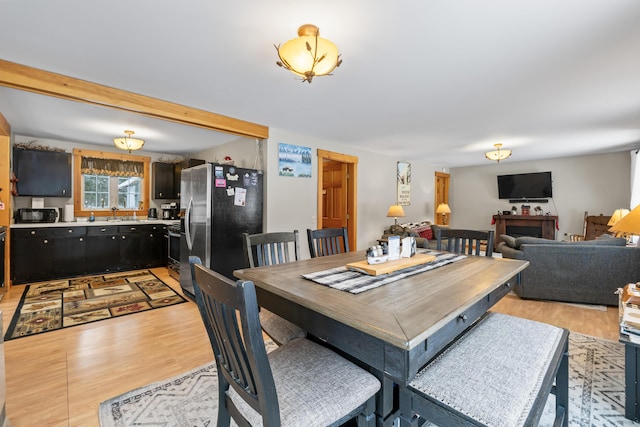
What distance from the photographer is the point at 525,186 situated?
7.04 metres

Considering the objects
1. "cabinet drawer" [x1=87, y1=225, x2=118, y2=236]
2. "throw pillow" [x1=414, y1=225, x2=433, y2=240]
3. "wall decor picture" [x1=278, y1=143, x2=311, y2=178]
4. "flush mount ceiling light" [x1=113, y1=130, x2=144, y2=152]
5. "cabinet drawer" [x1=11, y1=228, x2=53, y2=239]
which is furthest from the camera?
"throw pillow" [x1=414, y1=225, x2=433, y2=240]

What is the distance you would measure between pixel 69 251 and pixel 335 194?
15.0 ft

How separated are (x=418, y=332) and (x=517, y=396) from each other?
1.56 feet

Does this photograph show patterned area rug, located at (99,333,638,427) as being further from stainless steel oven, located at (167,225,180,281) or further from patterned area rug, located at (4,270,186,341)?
stainless steel oven, located at (167,225,180,281)

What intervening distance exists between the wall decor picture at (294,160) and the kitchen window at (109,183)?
10.8 ft

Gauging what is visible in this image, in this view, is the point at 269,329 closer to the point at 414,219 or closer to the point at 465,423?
the point at 465,423

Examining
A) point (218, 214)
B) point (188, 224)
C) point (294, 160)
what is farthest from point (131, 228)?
point (294, 160)

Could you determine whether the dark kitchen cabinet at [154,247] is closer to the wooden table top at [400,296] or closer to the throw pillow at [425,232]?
the wooden table top at [400,296]

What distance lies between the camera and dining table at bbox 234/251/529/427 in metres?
0.95

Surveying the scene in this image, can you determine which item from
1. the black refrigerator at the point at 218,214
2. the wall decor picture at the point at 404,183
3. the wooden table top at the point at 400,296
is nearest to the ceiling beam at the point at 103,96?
the black refrigerator at the point at 218,214

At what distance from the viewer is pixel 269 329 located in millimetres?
1705

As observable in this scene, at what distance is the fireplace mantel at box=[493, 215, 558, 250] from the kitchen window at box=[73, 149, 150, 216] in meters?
8.08

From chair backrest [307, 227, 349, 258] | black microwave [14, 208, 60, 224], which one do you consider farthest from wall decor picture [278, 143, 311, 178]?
black microwave [14, 208, 60, 224]

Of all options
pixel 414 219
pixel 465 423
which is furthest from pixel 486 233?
pixel 414 219
